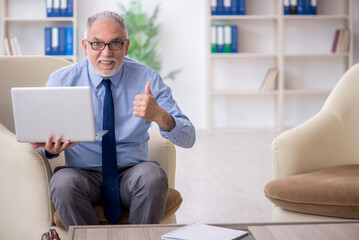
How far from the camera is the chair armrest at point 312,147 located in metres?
2.47

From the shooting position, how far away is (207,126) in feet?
21.2

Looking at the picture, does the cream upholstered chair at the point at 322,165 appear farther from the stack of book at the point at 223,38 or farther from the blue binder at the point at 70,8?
the blue binder at the point at 70,8

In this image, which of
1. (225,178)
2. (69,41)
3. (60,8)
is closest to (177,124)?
(225,178)

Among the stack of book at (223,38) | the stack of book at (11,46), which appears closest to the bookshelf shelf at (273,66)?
the stack of book at (223,38)

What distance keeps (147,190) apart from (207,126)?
451 cm

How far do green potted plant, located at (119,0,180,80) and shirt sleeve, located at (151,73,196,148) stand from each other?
397cm

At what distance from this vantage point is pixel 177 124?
2043mm

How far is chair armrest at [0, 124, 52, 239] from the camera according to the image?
203cm

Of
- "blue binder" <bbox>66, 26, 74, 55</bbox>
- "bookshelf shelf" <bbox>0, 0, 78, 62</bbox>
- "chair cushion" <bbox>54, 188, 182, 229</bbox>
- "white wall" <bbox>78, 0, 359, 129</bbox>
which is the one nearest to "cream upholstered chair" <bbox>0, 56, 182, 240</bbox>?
"chair cushion" <bbox>54, 188, 182, 229</bbox>

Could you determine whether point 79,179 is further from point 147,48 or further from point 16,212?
point 147,48

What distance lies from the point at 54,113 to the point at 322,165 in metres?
1.32

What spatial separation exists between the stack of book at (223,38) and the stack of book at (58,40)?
5.25 ft

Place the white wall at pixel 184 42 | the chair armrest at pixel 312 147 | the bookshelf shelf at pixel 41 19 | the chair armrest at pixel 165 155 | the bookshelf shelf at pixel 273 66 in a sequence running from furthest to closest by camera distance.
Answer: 1. the bookshelf shelf at pixel 273 66
2. the white wall at pixel 184 42
3. the bookshelf shelf at pixel 41 19
4. the chair armrest at pixel 312 147
5. the chair armrest at pixel 165 155

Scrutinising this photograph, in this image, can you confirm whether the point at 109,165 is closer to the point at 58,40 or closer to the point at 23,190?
the point at 23,190
